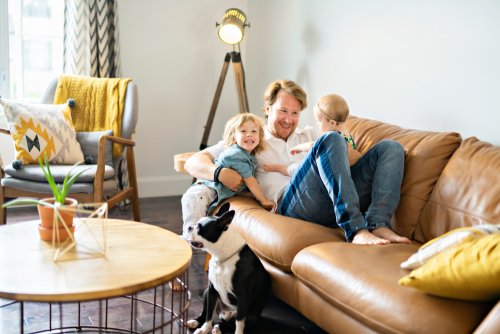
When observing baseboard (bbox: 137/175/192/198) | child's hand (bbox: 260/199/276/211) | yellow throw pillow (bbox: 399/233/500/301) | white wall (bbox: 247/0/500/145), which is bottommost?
baseboard (bbox: 137/175/192/198)

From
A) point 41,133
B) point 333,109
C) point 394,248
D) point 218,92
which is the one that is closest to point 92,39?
point 218,92

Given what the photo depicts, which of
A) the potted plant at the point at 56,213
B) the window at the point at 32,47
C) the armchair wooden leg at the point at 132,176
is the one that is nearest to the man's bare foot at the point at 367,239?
the potted plant at the point at 56,213

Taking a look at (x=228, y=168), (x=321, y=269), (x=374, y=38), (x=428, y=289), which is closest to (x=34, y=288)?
(x=321, y=269)

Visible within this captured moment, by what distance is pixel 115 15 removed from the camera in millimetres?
4078

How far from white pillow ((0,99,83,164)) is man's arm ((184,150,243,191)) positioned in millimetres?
900

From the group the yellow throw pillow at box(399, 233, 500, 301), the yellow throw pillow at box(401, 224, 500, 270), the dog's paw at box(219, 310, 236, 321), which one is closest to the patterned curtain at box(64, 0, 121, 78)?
the dog's paw at box(219, 310, 236, 321)

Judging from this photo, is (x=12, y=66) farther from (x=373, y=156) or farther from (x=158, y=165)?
(x=373, y=156)

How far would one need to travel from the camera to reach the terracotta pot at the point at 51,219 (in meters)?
1.75

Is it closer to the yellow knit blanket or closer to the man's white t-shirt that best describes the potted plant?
the man's white t-shirt

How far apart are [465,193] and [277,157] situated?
0.90m

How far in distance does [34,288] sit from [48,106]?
7.07 feet

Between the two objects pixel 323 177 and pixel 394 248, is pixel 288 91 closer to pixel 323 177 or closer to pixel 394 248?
pixel 323 177

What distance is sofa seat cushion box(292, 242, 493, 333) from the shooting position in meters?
1.54

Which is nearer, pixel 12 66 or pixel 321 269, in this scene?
pixel 321 269
